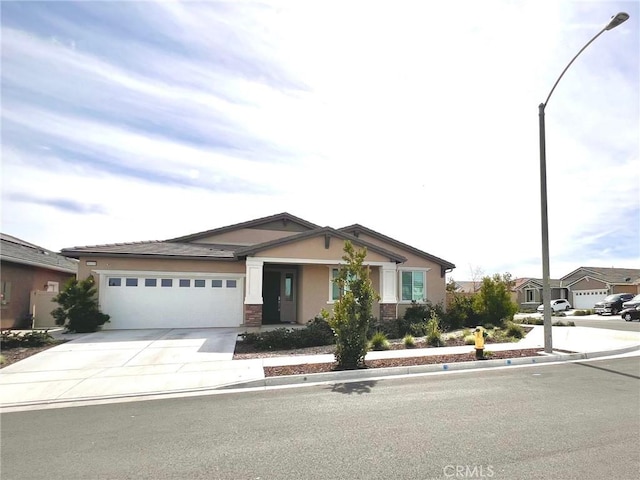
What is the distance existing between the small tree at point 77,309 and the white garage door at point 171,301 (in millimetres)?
697

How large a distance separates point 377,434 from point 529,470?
70.0 inches

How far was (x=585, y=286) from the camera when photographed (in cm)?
4616

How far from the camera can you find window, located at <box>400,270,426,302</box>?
20.0 meters

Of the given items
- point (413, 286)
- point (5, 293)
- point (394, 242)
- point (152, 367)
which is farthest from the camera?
point (394, 242)

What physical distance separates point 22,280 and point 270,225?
38.3 feet

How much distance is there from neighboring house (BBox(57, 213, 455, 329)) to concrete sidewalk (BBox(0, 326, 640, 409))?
8.02 ft

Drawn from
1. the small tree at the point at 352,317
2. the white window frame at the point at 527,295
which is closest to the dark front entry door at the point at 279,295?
the small tree at the point at 352,317

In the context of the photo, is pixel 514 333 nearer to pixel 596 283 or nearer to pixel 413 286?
pixel 413 286

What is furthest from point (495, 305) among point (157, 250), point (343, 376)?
point (157, 250)

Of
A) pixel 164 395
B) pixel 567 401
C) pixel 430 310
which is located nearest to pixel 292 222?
pixel 430 310

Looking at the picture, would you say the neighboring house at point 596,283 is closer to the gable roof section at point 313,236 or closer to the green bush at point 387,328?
the gable roof section at point 313,236

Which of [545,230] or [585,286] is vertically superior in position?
[545,230]

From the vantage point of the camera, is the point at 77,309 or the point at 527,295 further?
the point at 527,295

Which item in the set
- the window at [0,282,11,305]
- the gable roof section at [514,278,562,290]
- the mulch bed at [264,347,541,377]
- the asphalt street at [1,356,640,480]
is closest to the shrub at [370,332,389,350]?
the mulch bed at [264,347,541,377]
